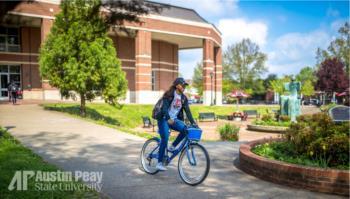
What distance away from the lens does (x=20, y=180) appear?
532 centimetres

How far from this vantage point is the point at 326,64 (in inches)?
2141

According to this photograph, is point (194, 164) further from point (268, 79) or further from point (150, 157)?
point (268, 79)

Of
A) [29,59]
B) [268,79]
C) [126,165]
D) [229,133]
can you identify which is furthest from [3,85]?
[268,79]

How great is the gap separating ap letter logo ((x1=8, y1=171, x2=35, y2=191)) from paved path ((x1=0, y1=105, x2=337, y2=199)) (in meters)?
1.03

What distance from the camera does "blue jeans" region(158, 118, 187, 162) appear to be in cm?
586

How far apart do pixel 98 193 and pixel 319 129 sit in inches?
170

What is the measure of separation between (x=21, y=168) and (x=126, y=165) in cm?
205

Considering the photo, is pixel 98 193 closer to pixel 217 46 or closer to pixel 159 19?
pixel 159 19

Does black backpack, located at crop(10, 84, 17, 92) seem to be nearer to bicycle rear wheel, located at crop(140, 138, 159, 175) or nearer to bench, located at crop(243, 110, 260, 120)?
bench, located at crop(243, 110, 260, 120)

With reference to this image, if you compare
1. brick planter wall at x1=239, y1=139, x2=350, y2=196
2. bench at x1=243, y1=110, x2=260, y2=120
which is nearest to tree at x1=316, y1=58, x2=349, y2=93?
bench at x1=243, y1=110, x2=260, y2=120

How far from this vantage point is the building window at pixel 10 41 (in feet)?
105

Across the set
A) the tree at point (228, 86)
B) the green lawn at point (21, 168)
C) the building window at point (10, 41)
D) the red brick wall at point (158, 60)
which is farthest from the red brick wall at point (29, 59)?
the tree at point (228, 86)

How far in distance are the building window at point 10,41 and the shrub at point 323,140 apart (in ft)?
104

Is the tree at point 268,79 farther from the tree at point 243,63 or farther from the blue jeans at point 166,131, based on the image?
the blue jeans at point 166,131
